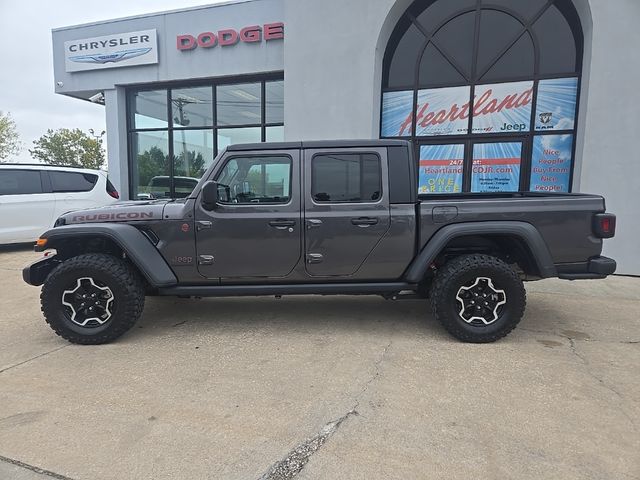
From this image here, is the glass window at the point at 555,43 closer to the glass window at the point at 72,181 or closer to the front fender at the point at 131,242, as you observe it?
the front fender at the point at 131,242

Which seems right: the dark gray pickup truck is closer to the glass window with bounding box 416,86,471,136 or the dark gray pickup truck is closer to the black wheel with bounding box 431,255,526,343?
the black wheel with bounding box 431,255,526,343

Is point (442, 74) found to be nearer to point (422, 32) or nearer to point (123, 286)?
point (422, 32)

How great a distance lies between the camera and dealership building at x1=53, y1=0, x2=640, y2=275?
6488 millimetres

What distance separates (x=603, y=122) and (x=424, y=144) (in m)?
2.95

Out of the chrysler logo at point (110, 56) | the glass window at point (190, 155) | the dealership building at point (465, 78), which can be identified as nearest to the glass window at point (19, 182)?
the glass window at point (190, 155)

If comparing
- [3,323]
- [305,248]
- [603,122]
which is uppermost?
[603,122]

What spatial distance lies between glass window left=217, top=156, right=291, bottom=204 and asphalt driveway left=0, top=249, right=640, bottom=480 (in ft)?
4.40

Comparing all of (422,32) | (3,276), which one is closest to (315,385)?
(3,276)

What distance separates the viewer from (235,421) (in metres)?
2.45

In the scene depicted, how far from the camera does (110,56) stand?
10.2 m

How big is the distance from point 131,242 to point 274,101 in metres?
7.06

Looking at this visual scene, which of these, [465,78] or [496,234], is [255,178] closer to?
[496,234]

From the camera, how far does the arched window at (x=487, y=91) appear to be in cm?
727

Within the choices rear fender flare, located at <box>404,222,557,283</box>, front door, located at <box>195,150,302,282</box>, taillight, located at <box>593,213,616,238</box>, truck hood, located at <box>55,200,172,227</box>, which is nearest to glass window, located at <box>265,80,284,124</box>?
front door, located at <box>195,150,302,282</box>
